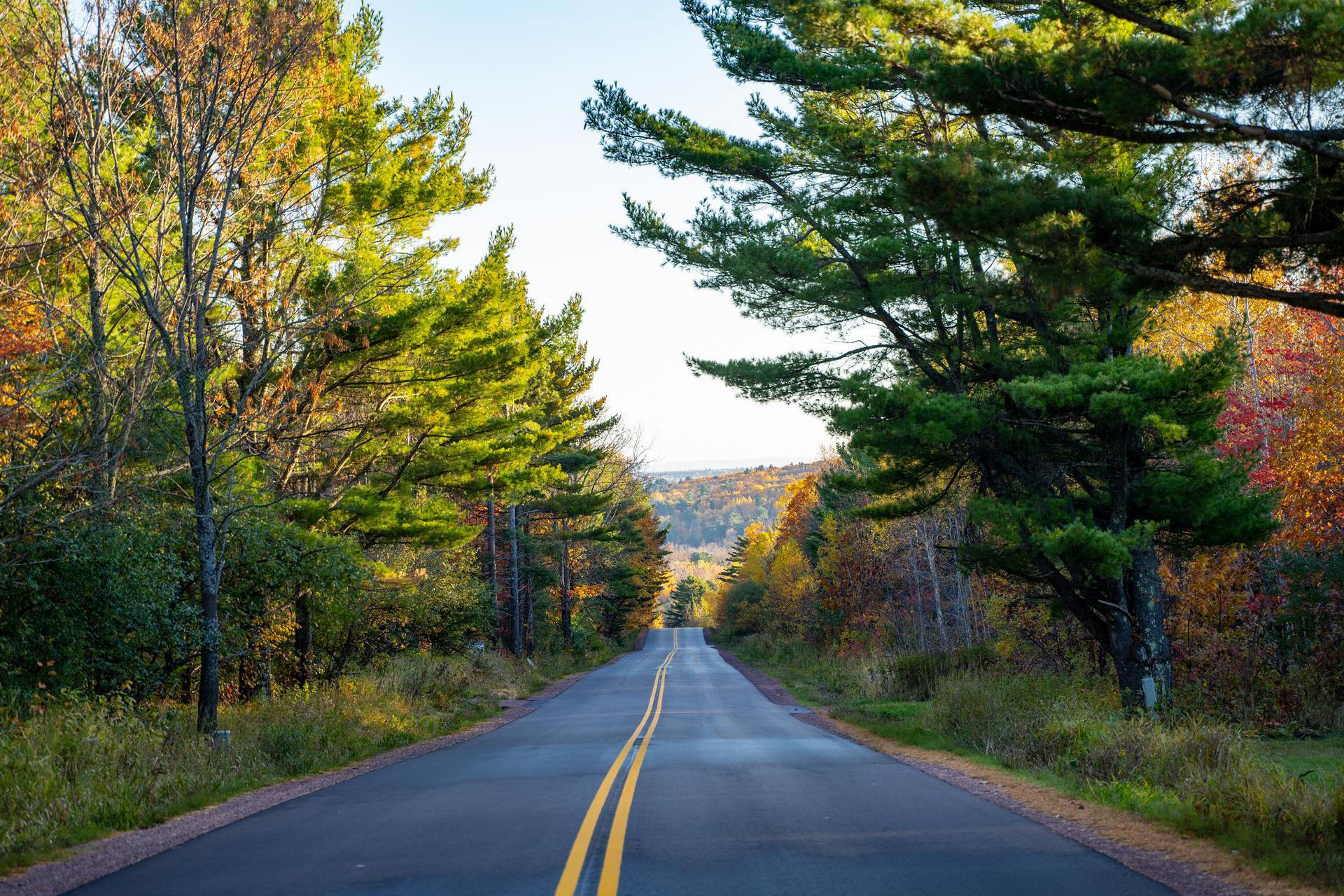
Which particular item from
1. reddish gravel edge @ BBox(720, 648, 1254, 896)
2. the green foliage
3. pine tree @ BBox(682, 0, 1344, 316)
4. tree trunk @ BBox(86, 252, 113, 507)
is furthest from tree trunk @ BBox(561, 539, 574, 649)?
the green foliage

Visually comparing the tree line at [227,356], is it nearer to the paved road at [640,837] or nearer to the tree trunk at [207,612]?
the tree trunk at [207,612]

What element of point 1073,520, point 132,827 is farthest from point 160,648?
point 1073,520

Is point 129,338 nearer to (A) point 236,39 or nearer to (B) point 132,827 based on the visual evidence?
(A) point 236,39

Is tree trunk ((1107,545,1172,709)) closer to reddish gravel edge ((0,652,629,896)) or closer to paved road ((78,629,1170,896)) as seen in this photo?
paved road ((78,629,1170,896))

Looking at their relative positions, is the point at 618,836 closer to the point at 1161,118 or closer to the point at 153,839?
the point at 153,839

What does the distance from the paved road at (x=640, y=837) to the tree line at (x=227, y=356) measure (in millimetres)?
4852

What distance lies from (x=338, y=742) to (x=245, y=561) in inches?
160

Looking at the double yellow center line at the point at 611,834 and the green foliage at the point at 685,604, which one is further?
the green foliage at the point at 685,604

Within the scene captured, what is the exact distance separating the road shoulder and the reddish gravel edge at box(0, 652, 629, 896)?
7138 millimetres

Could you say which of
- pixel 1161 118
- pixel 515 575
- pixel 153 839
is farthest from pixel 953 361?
pixel 515 575

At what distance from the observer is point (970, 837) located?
746 cm

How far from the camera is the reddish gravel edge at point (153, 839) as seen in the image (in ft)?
21.7

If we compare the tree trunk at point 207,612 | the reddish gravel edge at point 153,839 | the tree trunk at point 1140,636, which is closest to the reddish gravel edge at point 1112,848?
the tree trunk at point 1140,636

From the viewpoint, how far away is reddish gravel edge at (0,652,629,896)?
663 centimetres
